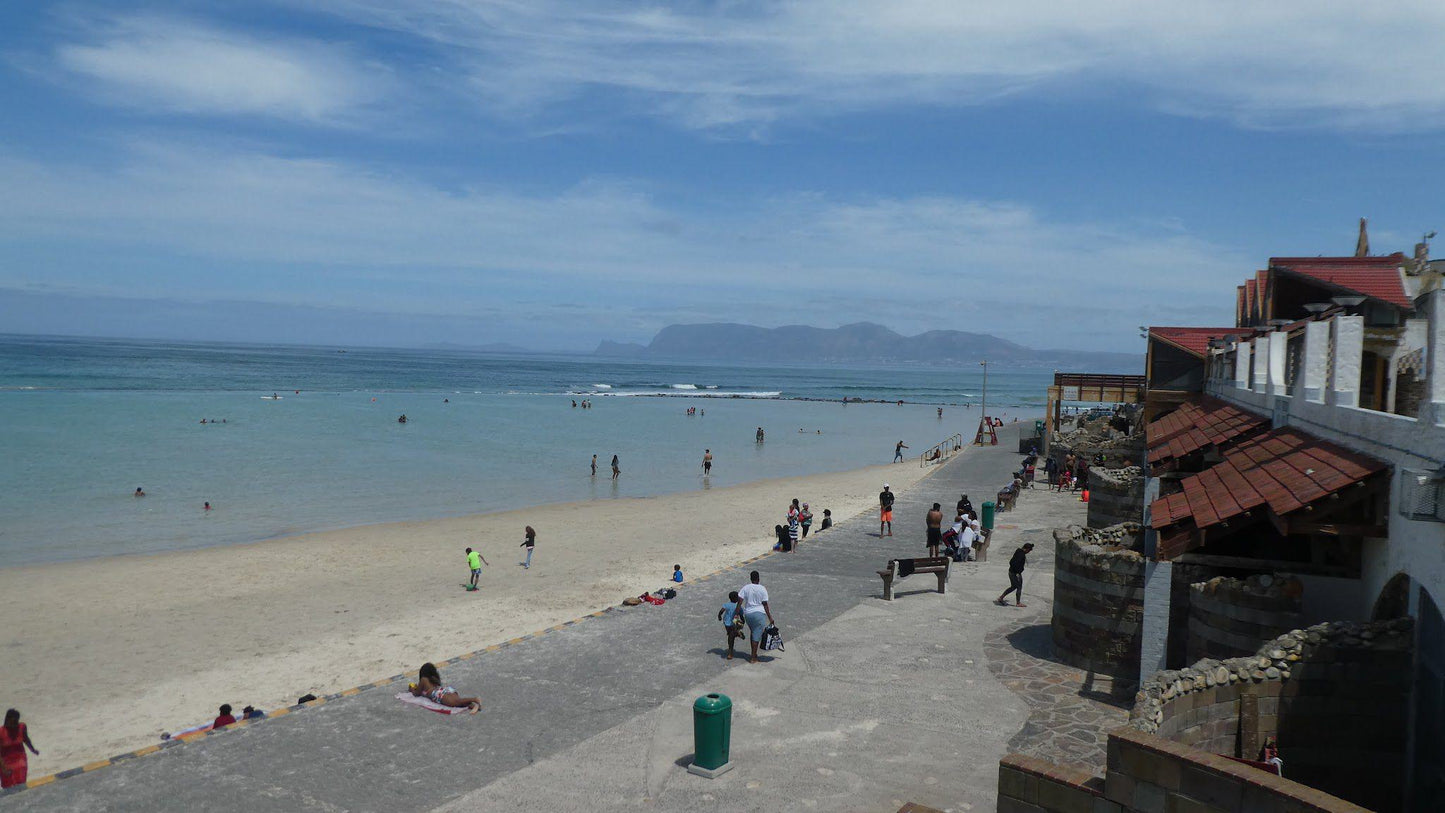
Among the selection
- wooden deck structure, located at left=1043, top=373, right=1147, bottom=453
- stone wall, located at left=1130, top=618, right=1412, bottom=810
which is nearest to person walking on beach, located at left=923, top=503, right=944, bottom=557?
stone wall, located at left=1130, top=618, right=1412, bottom=810

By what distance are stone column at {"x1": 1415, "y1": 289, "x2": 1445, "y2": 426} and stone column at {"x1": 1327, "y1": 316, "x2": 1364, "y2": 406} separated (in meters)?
2.03

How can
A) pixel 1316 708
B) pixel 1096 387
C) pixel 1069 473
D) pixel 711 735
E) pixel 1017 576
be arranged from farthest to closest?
pixel 1096 387
pixel 1069 473
pixel 1017 576
pixel 711 735
pixel 1316 708

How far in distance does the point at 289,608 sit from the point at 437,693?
10.1 m

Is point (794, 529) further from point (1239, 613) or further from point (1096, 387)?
point (1096, 387)

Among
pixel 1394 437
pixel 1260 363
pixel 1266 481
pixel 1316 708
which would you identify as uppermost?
pixel 1260 363

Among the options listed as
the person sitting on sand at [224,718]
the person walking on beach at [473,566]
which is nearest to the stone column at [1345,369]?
the person sitting on sand at [224,718]

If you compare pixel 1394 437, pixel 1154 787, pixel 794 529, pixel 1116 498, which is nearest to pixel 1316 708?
pixel 1394 437

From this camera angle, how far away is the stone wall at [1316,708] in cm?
653

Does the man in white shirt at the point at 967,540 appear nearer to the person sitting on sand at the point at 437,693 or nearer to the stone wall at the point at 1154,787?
the person sitting on sand at the point at 437,693

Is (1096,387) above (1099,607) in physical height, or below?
above

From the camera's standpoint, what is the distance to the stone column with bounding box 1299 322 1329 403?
10.3 meters

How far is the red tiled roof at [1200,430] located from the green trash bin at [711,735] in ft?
24.6

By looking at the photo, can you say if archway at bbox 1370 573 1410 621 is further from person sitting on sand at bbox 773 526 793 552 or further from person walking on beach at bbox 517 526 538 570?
person walking on beach at bbox 517 526 538 570

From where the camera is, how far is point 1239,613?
8.10 metres
